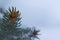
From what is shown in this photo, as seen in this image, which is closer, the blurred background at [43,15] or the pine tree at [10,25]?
the pine tree at [10,25]

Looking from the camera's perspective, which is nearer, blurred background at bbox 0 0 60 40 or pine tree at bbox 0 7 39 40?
pine tree at bbox 0 7 39 40

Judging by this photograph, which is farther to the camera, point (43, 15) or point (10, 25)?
point (43, 15)

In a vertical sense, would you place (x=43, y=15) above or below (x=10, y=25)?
above

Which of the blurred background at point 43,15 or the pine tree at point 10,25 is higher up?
the blurred background at point 43,15

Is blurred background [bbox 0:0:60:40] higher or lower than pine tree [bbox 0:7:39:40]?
higher

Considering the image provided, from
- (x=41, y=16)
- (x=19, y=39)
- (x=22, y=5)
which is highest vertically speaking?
(x=22, y=5)

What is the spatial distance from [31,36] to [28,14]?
191 millimetres

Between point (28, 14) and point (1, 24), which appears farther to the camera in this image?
point (28, 14)

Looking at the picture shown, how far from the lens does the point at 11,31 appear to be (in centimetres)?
75

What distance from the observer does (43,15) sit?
953mm

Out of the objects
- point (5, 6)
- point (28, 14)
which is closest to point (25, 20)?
point (28, 14)

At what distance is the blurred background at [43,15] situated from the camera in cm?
92

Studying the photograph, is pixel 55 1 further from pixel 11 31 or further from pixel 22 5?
pixel 11 31

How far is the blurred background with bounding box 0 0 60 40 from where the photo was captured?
0.92m
